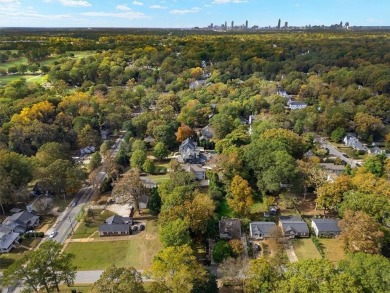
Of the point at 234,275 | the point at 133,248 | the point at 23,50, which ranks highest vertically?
the point at 23,50

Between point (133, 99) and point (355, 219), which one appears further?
point (133, 99)

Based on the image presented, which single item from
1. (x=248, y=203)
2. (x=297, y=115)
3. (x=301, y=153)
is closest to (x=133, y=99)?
(x=297, y=115)

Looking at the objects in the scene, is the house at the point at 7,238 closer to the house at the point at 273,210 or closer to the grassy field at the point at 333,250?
the house at the point at 273,210

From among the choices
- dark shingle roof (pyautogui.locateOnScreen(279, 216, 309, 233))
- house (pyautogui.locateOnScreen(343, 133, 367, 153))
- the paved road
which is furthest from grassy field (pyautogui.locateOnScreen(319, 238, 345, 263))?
house (pyautogui.locateOnScreen(343, 133, 367, 153))

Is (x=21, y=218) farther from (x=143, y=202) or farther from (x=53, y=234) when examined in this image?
(x=143, y=202)

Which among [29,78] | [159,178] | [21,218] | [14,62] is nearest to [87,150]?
[159,178]

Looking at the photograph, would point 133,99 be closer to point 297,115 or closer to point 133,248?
point 297,115
